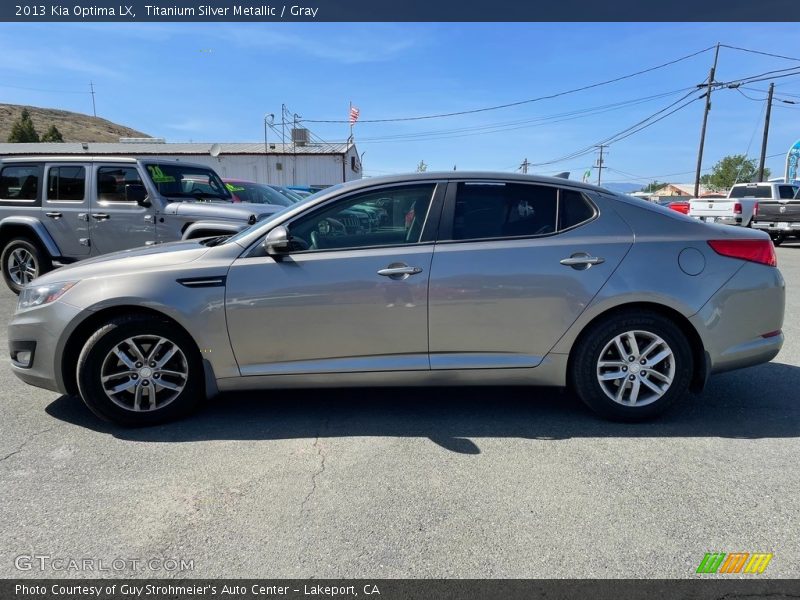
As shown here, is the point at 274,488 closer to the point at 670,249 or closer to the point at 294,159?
the point at 670,249

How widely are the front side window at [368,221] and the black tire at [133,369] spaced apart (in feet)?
3.33

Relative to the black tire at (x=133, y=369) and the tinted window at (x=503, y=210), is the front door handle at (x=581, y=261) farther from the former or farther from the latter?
the black tire at (x=133, y=369)

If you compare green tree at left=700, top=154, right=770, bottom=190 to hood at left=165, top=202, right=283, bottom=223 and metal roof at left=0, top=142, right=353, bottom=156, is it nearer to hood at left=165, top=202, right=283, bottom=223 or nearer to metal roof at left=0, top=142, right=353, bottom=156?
metal roof at left=0, top=142, right=353, bottom=156

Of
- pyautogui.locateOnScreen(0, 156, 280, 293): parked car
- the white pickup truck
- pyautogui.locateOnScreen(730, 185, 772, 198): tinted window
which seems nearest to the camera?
pyautogui.locateOnScreen(0, 156, 280, 293): parked car

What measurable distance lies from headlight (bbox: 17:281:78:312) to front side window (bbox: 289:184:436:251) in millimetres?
1560

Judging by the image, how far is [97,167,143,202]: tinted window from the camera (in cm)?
756

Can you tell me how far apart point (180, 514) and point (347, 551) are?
89 centimetres

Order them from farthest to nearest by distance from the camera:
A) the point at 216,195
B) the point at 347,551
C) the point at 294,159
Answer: the point at 294,159, the point at 216,195, the point at 347,551

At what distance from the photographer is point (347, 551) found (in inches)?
92.7

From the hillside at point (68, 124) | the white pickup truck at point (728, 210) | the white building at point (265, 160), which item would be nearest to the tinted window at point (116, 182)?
the white pickup truck at point (728, 210)

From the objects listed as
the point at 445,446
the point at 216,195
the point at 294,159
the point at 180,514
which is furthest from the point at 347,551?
the point at 294,159

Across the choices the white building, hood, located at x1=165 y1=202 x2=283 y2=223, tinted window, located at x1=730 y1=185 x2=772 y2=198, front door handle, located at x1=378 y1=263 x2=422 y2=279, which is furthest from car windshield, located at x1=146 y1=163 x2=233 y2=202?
the white building

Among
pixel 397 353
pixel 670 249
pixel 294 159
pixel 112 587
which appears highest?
pixel 294 159

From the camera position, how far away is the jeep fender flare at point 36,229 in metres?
7.66
